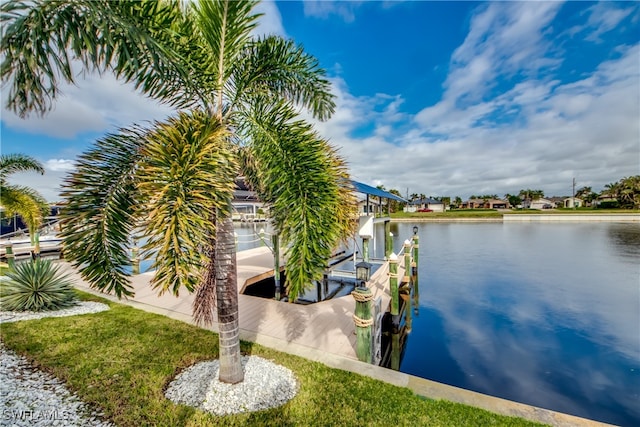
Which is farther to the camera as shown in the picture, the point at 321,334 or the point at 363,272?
the point at 321,334

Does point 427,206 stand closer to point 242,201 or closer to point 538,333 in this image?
point 538,333

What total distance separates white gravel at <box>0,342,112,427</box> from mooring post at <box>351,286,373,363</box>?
3354mm

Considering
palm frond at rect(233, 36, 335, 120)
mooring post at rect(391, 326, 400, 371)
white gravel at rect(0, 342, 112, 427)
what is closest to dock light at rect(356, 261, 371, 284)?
mooring post at rect(391, 326, 400, 371)

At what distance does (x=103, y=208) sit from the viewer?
2873mm

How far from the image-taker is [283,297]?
30.2 feet

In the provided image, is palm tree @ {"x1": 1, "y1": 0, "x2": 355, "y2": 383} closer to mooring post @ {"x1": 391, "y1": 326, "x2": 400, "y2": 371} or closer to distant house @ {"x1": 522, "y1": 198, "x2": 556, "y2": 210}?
mooring post @ {"x1": 391, "y1": 326, "x2": 400, "y2": 371}

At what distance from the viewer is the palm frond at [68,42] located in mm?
1912

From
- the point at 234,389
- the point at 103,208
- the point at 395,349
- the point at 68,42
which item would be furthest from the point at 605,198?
the point at 68,42

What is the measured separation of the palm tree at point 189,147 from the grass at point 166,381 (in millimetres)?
818

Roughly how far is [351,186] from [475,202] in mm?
103443

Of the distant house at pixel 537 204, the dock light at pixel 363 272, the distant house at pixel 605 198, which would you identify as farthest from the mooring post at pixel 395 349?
the distant house at pixel 537 204

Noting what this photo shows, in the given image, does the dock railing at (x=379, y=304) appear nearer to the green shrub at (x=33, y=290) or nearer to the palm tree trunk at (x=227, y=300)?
the palm tree trunk at (x=227, y=300)

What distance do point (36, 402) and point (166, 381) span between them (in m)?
1.32

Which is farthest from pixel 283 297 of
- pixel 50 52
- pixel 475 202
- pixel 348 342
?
pixel 475 202
